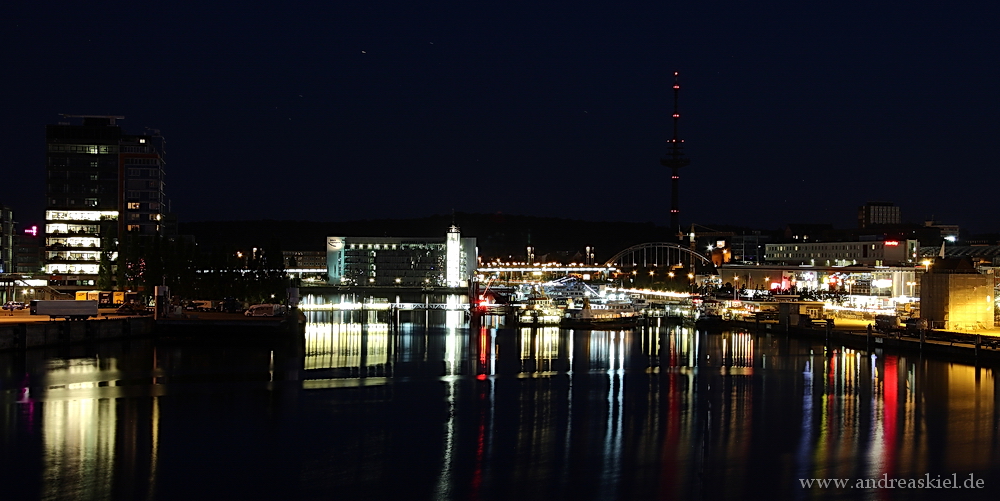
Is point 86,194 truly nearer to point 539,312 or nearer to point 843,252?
point 539,312

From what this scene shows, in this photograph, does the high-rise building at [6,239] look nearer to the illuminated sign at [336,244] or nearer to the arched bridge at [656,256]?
the illuminated sign at [336,244]

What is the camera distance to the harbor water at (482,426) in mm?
13188

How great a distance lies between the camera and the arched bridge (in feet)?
352

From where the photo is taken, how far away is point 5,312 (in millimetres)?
33562

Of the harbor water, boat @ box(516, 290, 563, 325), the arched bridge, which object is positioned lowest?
the harbor water

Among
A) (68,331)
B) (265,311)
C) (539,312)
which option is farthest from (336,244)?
(68,331)

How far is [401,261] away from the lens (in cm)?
10044

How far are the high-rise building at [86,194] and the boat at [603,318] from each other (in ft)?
76.0

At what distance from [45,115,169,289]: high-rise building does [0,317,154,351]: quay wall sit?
67.1 ft

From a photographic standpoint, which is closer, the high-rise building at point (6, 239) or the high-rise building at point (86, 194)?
the high-rise building at point (86, 194)

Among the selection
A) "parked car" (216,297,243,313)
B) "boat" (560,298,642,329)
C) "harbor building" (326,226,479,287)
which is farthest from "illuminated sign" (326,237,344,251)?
"parked car" (216,297,243,313)

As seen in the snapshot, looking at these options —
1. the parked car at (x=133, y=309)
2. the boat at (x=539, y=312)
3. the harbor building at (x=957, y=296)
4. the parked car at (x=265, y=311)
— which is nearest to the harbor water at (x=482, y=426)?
the harbor building at (x=957, y=296)

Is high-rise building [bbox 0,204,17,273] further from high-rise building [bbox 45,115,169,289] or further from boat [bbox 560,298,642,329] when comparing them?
boat [bbox 560,298,642,329]

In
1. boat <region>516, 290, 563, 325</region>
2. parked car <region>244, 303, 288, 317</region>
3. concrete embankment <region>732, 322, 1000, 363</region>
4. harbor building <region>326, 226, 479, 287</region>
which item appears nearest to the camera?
concrete embankment <region>732, 322, 1000, 363</region>
